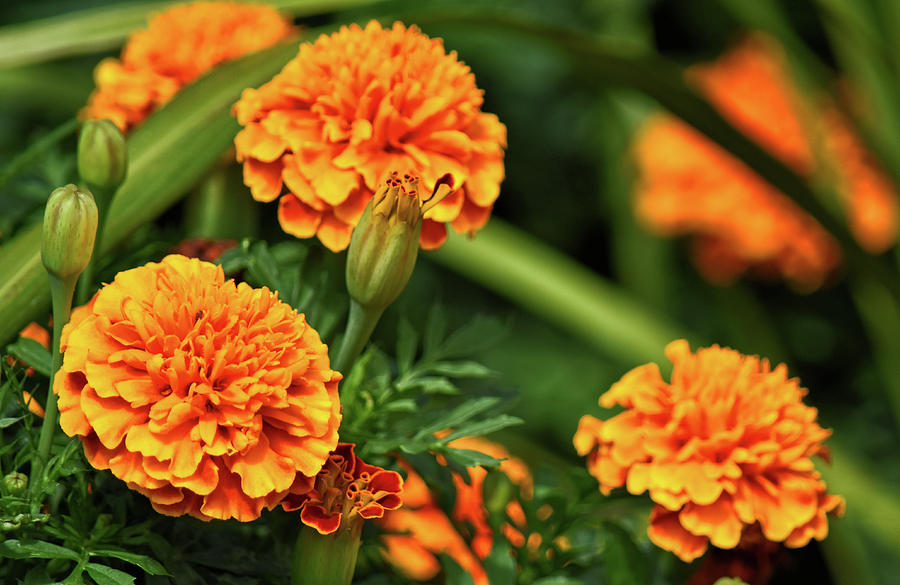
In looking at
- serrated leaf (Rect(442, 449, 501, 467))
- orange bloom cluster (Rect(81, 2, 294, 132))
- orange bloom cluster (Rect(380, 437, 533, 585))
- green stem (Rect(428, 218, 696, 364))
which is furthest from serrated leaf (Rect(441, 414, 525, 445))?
green stem (Rect(428, 218, 696, 364))

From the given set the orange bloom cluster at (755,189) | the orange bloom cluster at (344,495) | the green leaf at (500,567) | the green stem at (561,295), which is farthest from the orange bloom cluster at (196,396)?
the orange bloom cluster at (755,189)

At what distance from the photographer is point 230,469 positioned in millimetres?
334

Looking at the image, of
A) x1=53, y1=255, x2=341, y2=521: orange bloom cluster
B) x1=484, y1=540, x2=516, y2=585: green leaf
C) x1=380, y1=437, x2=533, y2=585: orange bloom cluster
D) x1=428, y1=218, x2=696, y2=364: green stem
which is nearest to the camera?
x1=53, y1=255, x2=341, y2=521: orange bloom cluster

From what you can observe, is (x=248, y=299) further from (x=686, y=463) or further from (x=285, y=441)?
(x=686, y=463)

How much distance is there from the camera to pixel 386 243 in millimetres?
359

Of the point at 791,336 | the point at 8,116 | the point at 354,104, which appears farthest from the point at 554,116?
the point at 354,104

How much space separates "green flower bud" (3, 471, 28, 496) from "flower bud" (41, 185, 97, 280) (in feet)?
0.23

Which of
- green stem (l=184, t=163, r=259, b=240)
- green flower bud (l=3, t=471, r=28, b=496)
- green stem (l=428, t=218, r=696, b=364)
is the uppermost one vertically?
green flower bud (l=3, t=471, r=28, b=496)

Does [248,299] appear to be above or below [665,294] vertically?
above

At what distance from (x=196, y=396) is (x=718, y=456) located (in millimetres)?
194

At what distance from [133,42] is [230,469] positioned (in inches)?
11.3

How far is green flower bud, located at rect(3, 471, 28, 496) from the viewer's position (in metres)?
0.36

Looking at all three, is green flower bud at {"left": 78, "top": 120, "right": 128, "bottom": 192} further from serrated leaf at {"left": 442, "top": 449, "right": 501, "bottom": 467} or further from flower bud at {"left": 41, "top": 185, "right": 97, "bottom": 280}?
serrated leaf at {"left": 442, "top": 449, "right": 501, "bottom": 467}

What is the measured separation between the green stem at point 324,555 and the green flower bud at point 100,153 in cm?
15
